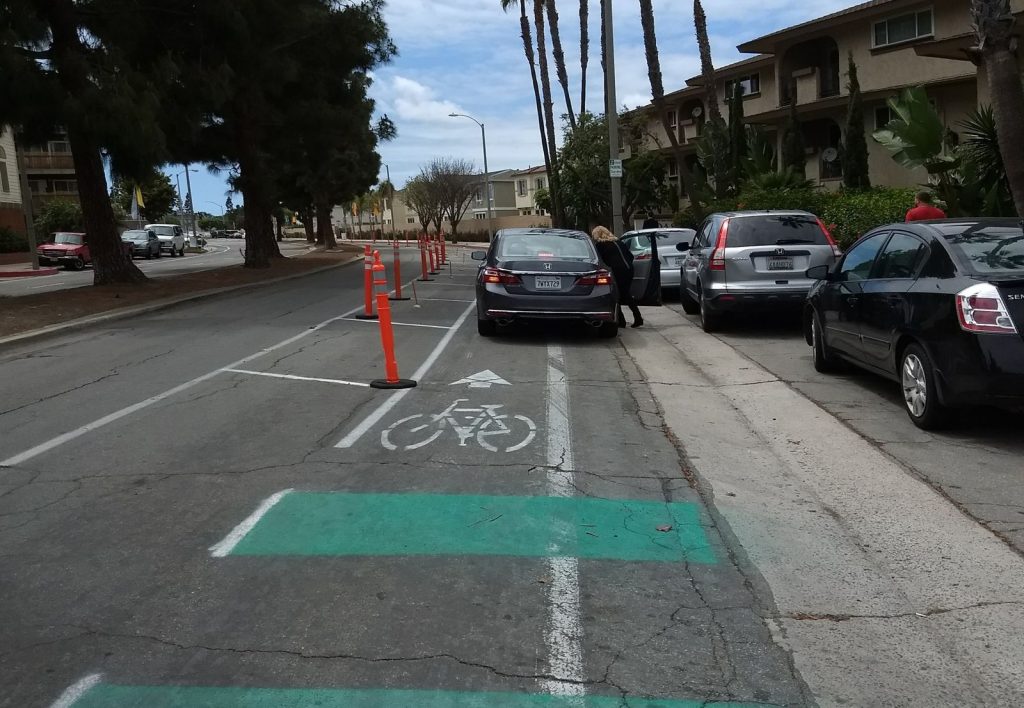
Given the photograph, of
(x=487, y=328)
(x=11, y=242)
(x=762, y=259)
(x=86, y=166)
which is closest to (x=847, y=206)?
(x=762, y=259)

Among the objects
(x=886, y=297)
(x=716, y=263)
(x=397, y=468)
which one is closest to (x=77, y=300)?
(x=716, y=263)

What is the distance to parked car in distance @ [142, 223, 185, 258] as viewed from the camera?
1977 inches

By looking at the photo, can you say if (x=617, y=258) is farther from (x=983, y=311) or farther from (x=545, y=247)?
(x=983, y=311)

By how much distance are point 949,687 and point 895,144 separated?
1244 cm

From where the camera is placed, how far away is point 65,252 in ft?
125

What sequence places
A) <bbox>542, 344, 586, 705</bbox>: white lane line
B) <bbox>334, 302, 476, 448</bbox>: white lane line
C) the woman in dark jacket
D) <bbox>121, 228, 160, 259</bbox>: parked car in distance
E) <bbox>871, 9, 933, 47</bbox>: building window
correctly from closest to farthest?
<bbox>542, 344, 586, 705</bbox>: white lane line, <bbox>334, 302, 476, 448</bbox>: white lane line, the woman in dark jacket, <bbox>871, 9, 933, 47</bbox>: building window, <bbox>121, 228, 160, 259</bbox>: parked car in distance

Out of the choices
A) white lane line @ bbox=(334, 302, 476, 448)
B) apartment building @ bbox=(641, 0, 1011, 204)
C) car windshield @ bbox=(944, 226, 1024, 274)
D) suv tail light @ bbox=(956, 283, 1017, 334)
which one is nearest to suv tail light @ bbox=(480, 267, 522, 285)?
white lane line @ bbox=(334, 302, 476, 448)

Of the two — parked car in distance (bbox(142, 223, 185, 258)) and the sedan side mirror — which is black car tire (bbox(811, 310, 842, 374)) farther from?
parked car in distance (bbox(142, 223, 185, 258))

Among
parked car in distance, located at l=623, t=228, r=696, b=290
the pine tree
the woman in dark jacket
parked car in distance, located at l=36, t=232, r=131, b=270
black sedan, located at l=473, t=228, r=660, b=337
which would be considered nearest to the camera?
black sedan, located at l=473, t=228, r=660, b=337

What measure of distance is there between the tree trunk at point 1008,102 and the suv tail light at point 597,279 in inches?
192

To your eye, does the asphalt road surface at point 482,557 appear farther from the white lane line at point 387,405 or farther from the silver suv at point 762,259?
the silver suv at point 762,259

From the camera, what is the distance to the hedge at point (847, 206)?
15.4 m

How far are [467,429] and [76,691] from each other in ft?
13.7

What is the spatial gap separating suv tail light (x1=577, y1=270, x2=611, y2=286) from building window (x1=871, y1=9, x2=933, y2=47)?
20484mm
